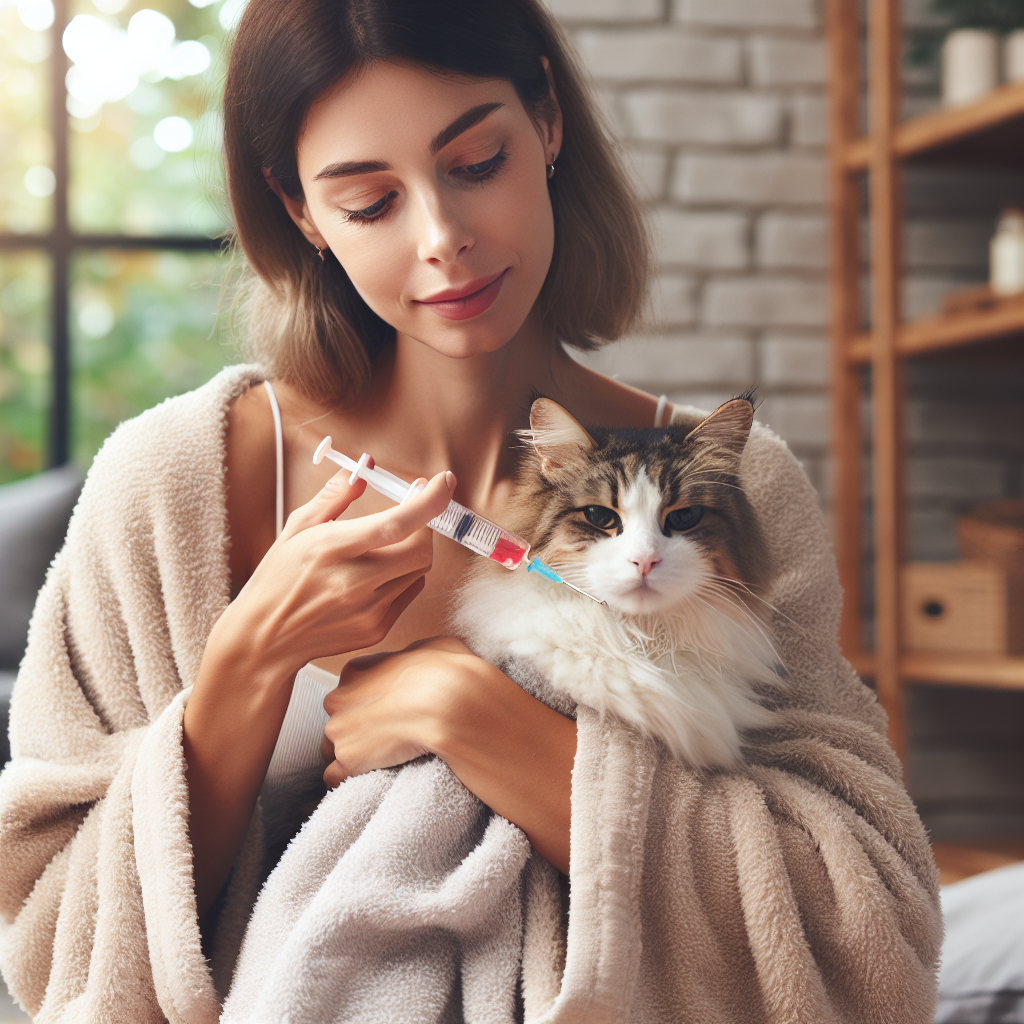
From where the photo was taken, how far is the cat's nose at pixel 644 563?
81 cm

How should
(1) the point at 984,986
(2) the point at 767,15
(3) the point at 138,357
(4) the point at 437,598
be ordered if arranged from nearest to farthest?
(4) the point at 437,598 < (1) the point at 984,986 < (2) the point at 767,15 < (3) the point at 138,357

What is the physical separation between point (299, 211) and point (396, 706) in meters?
A: 0.52

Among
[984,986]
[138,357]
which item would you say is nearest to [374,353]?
[984,986]

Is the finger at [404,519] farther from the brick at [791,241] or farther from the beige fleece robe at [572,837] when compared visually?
the brick at [791,241]

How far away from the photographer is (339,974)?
72 centimetres

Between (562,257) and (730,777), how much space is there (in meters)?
0.58

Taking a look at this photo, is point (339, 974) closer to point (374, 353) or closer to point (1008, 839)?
point (374, 353)

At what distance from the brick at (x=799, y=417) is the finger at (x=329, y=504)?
198 centimetres

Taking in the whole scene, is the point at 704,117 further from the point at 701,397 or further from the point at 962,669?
the point at 962,669

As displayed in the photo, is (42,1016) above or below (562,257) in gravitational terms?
below

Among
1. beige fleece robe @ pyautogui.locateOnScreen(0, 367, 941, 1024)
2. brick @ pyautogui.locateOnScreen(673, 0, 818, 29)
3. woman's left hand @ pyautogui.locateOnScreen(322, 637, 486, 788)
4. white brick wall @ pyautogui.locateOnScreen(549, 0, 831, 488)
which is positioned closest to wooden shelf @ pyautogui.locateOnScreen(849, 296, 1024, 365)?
white brick wall @ pyautogui.locateOnScreen(549, 0, 831, 488)

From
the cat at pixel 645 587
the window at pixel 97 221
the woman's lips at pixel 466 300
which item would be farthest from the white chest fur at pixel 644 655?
the window at pixel 97 221

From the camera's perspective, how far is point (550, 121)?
1032 mm

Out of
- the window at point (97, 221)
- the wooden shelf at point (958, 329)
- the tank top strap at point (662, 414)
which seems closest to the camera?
the tank top strap at point (662, 414)
